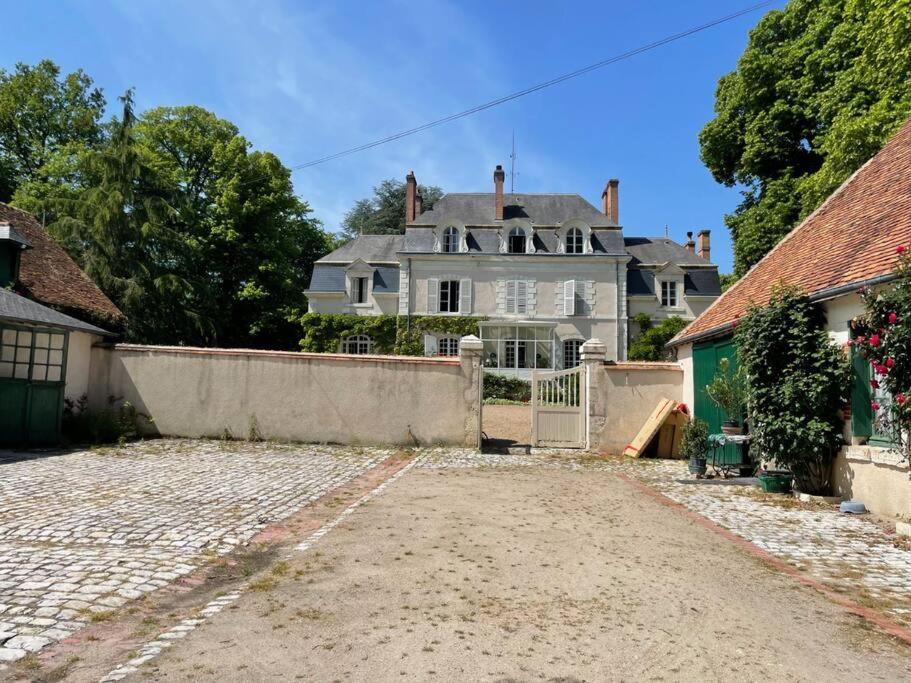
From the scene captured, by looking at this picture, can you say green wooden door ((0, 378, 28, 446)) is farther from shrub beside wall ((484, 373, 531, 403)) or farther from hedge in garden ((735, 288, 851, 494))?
shrub beside wall ((484, 373, 531, 403))

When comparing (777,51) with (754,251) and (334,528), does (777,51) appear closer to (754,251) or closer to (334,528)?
(754,251)

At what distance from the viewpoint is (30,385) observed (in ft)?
36.7

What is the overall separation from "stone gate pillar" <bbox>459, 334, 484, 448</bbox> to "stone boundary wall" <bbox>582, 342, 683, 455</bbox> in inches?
92.2

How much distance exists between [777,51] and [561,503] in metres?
21.5

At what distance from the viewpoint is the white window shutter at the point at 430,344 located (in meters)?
29.3

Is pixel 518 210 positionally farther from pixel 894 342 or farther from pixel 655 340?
pixel 894 342

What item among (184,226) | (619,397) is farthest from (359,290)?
(619,397)

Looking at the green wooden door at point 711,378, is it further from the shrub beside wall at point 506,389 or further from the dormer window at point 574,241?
the dormer window at point 574,241

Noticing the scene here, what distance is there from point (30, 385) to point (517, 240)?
2329 cm

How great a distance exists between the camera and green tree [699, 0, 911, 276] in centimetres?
1686

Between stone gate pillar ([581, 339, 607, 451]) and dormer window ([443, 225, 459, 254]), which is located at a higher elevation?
dormer window ([443, 225, 459, 254])

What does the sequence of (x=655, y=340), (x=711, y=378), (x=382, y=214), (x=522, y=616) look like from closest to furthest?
(x=522, y=616)
(x=711, y=378)
(x=655, y=340)
(x=382, y=214)

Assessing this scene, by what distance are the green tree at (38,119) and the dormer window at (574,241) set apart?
2462 centimetres

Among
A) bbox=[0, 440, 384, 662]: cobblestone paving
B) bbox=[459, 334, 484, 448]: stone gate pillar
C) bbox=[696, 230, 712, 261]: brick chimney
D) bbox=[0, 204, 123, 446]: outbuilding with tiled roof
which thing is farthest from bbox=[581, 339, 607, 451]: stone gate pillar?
bbox=[696, 230, 712, 261]: brick chimney
